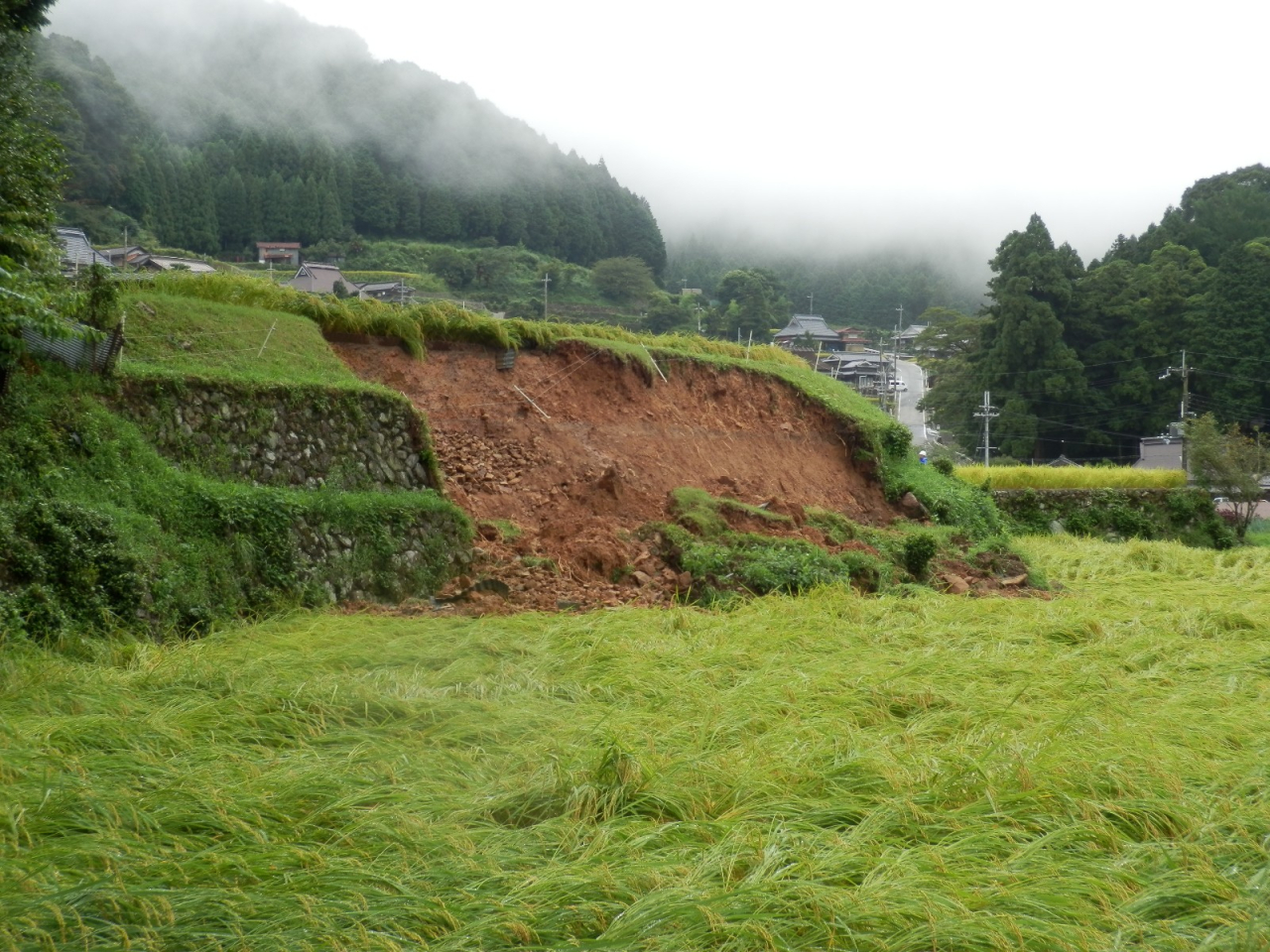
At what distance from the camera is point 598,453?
1398 centimetres

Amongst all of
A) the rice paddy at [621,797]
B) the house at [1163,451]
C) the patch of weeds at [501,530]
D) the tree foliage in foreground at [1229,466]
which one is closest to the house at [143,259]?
the patch of weeds at [501,530]

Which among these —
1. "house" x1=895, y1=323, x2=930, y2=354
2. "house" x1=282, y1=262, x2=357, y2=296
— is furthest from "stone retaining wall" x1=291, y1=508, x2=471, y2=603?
"house" x1=895, y1=323, x2=930, y2=354

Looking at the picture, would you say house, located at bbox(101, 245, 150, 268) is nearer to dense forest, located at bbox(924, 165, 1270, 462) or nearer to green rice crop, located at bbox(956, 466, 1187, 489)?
green rice crop, located at bbox(956, 466, 1187, 489)

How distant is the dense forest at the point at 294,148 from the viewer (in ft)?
92.8

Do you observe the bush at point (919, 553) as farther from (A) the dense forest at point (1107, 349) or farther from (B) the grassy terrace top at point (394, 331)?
(A) the dense forest at point (1107, 349)

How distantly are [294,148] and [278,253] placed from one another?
750 centimetres

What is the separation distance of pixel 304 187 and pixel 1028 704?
28.4 m

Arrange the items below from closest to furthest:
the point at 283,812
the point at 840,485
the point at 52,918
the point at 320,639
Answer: the point at 52,918 < the point at 283,812 < the point at 320,639 < the point at 840,485

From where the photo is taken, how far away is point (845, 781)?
4500 mm

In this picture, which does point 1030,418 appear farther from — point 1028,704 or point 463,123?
point 1028,704

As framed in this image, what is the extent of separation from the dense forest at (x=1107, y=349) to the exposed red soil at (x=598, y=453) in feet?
55.9

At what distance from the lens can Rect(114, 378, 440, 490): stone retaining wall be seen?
8.94m

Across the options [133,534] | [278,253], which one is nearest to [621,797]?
[133,534]

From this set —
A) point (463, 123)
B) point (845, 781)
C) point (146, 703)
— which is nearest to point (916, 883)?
point (845, 781)
